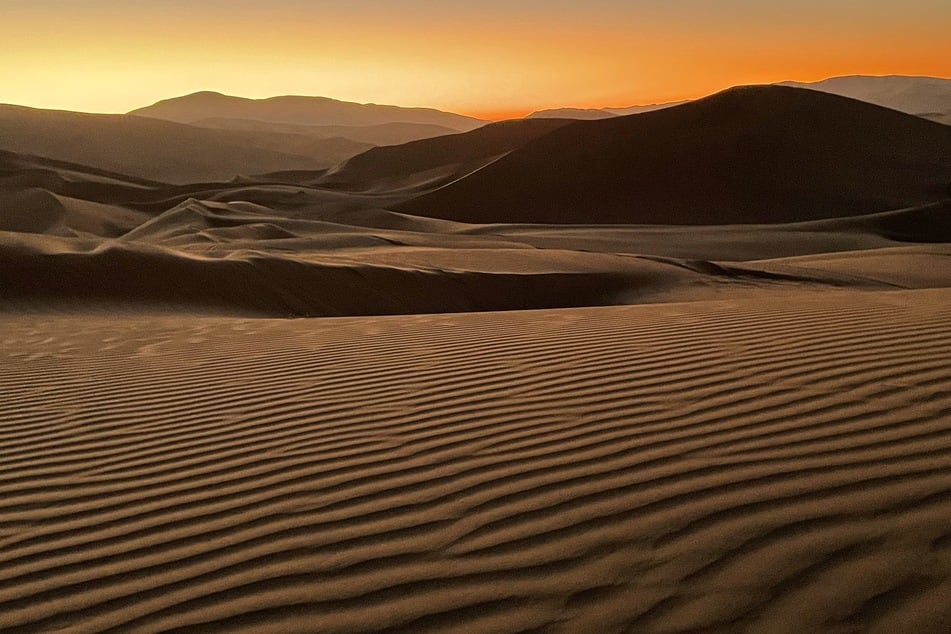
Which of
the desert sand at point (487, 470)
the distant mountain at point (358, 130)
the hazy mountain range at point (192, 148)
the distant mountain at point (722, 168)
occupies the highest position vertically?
the distant mountain at point (358, 130)

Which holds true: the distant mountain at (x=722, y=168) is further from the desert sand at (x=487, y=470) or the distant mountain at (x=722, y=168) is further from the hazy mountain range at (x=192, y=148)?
the desert sand at (x=487, y=470)

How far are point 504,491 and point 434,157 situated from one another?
2287 inches

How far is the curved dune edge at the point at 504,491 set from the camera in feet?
7.29

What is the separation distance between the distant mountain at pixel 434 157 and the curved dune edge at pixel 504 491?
1767 inches

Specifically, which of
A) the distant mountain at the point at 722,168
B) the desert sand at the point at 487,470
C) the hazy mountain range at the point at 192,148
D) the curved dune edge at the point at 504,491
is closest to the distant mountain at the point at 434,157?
the hazy mountain range at the point at 192,148

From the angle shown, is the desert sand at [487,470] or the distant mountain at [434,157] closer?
the desert sand at [487,470]

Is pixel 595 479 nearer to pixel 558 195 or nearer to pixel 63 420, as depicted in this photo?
pixel 63 420

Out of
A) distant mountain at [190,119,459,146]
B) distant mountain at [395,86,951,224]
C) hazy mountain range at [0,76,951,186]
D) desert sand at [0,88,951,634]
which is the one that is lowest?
desert sand at [0,88,951,634]

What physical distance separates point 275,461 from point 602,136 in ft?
132

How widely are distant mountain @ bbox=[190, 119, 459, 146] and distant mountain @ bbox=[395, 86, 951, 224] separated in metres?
92.9

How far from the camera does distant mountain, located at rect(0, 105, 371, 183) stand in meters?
73.3

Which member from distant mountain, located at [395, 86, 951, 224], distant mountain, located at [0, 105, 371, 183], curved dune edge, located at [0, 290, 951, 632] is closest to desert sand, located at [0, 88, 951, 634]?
curved dune edge, located at [0, 290, 951, 632]

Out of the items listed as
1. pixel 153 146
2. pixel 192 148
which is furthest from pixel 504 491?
pixel 192 148

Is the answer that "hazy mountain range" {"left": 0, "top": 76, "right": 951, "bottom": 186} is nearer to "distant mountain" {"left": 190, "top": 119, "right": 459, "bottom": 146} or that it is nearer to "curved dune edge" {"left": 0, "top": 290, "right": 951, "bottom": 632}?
"distant mountain" {"left": 190, "top": 119, "right": 459, "bottom": 146}
